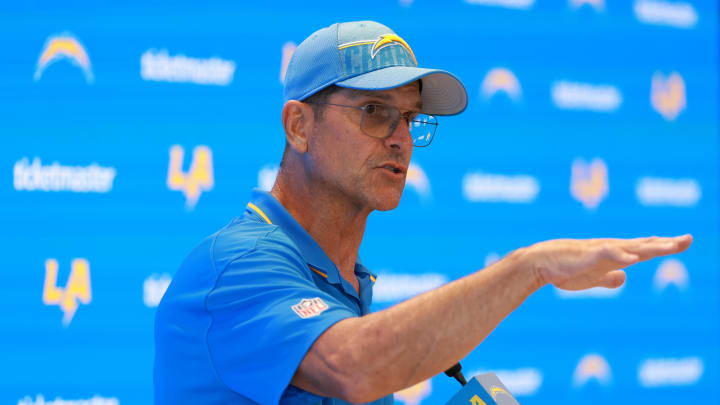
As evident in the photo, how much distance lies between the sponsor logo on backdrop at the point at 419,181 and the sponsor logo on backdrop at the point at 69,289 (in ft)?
3.44

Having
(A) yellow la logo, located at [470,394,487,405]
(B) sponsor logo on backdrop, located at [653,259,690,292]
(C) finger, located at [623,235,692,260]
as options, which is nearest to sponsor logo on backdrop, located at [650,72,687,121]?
(B) sponsor logo on backdrop, located at [653,259,690,292]

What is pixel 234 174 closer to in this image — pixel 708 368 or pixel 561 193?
pixel 561 193

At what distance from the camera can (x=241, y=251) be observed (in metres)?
1.11

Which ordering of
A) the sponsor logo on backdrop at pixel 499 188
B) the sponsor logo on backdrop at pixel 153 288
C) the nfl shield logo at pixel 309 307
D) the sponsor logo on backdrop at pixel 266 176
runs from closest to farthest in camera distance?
the nfl shield logo at pixel 309 307, the sponsor logo on backdrop at pixel 153 288, the sponsor logo on backdrop at pixel 266 176, the sponsor logo on backdrop at pixel 499 188

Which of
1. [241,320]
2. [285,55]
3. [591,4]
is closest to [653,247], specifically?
[241,320]

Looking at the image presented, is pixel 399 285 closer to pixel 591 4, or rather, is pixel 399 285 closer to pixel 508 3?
pixel 508 3

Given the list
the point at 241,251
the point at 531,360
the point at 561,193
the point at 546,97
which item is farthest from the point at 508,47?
the point at 241,251

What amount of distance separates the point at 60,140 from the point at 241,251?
46.5 inches

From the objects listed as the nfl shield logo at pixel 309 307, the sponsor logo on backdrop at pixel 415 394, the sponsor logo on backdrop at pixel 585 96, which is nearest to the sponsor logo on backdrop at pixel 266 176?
the sponsor logo on backdrop at pixel 415 394

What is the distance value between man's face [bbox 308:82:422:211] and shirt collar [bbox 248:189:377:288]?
0.33 feet

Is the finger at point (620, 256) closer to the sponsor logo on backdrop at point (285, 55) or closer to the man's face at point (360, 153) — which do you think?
the man's face at point (360, 153)

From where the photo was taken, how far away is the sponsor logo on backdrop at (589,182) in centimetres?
292

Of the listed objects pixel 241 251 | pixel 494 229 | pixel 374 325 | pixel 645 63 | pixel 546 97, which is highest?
pixel 645 63

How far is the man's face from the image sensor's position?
1351 millimetres
